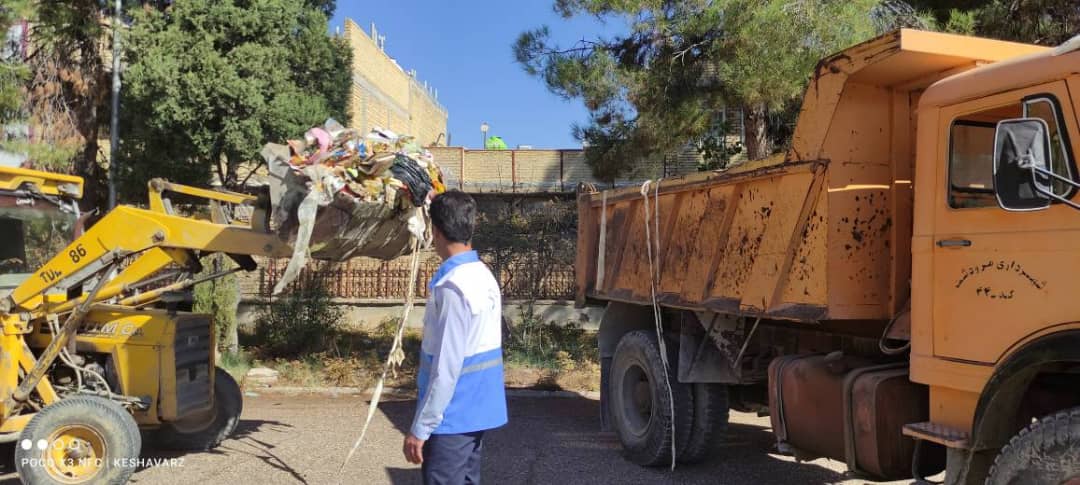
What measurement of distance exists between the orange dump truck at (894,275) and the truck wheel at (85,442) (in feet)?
12.7

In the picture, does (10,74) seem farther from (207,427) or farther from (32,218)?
(207,427)

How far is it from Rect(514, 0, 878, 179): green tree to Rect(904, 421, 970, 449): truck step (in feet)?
18.8

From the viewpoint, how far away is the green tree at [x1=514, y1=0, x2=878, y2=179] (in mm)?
8383

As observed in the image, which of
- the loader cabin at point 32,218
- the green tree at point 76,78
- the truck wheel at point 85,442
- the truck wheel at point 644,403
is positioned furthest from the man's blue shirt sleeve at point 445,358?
the green tree at point 76,78

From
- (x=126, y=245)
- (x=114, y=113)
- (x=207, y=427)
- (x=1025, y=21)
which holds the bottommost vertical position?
(x=207, y=427)

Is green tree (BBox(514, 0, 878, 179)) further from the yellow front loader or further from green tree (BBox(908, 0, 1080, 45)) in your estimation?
the yellow front loader

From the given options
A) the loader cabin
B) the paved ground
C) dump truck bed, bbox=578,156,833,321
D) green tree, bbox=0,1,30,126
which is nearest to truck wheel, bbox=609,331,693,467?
the paved ground

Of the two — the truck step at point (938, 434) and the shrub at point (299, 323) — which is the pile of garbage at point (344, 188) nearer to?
the truck step at point (938, 434)

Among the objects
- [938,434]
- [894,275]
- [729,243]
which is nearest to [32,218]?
[729,243]

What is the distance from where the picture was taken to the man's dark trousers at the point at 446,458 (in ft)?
9.90

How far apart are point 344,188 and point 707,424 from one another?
11.2 feet

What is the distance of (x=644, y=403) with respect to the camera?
6.48 meters

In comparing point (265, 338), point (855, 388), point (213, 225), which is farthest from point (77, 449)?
point (265, 338)

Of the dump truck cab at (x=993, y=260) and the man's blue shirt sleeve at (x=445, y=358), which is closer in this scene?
the man's blue shirt sleeve at (x=445, y=358)
